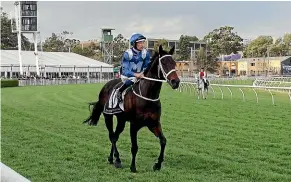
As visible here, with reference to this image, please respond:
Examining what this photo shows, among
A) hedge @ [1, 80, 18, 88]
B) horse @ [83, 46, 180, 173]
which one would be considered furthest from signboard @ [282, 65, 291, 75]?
horse @ [83, 46, 180, 173]

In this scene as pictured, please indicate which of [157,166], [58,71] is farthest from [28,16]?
[157,166]

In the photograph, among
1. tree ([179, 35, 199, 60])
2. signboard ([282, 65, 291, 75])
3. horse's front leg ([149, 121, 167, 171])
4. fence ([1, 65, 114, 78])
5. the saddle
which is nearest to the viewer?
horse's front leg ([149, 121, 167, 171])

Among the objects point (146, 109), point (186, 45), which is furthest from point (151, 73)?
point (186, 45)

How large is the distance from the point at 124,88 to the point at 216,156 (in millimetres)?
1972

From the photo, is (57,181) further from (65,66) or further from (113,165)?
(65,66)

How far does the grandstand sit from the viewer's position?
55.2m

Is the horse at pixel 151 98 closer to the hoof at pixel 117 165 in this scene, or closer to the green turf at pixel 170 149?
the hoof at pixel 117 165

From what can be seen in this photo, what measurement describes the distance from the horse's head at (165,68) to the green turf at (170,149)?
1.32 metres

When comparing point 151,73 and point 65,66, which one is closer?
point 151,73

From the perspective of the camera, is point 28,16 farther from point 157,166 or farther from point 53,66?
point 157,166

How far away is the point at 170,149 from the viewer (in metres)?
8.09

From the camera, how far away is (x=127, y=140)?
927cm

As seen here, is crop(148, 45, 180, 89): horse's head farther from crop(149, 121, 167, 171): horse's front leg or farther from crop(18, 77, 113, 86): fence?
crop(18, 77, 113, 86): fence

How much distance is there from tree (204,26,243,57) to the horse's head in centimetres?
8603
